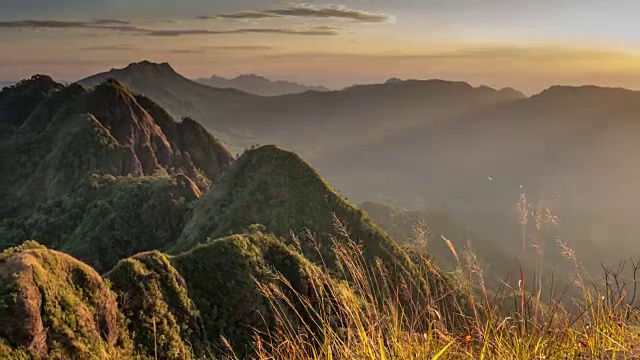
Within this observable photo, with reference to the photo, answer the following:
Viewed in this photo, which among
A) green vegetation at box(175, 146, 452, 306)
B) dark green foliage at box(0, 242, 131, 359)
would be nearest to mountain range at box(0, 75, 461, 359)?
dark green foliage at box(0, 242, 131, 359)

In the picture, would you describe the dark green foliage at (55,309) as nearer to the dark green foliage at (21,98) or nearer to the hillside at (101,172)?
the hillside at (101,172)

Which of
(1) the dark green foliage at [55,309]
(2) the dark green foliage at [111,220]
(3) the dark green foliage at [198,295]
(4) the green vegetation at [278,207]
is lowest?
(2) the dark green foliage at [111,220]

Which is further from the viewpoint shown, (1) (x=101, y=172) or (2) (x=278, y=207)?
(1) (x=101, y=172)

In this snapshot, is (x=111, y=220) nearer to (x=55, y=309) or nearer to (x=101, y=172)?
(x=101, y=172)

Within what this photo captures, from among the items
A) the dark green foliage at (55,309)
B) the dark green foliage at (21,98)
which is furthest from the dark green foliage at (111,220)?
the dark green foliage at (21,98)

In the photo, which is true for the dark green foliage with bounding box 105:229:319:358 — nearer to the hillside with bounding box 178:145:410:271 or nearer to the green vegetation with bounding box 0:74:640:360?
the green vegetation with bounding box 0:74:640:360

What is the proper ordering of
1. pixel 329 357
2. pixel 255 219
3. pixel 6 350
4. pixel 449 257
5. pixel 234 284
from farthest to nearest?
pixel 449 257
pixel 255 219
pixel 234 284
pixel 6 350
pixel 329 357

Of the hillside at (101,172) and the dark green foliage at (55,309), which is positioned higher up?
the dark green foliage at (55,309)

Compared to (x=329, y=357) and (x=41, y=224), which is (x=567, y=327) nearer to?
(x=329, y=357)

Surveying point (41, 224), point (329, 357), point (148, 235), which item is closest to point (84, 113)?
point (41, 224)

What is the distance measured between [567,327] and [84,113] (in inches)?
4049

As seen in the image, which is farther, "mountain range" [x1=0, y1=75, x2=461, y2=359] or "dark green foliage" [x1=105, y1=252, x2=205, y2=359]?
"dark green foliage" [x1=105, y1=252, x2=205, y2=359]

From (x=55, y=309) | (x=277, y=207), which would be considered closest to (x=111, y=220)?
(x=277, y=207)

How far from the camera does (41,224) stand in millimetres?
64688
